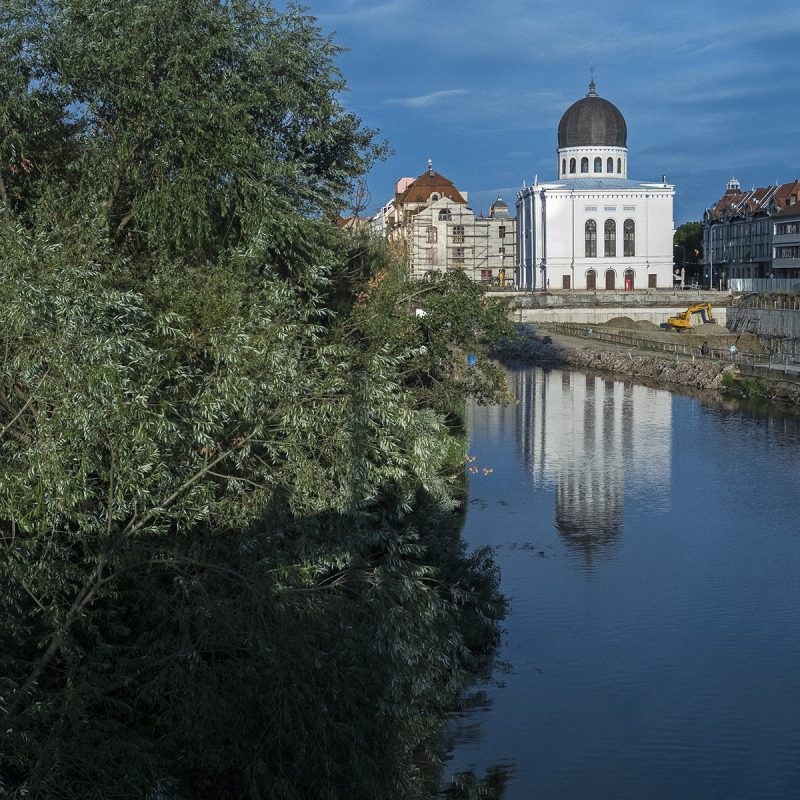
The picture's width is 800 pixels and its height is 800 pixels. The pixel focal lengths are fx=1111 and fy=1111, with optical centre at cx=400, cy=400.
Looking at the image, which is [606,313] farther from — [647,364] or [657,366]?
[657,366]

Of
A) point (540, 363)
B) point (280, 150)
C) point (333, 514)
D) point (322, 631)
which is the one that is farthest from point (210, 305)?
point (540, 363)

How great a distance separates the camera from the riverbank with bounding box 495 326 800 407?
135 feet

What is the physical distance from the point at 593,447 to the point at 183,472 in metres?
23.2

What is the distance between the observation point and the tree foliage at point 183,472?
26.4ft

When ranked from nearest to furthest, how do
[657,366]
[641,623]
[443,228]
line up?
[641,623] < [657,366] < [443,228]

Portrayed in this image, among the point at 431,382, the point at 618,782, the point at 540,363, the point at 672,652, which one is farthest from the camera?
the point at 540,363

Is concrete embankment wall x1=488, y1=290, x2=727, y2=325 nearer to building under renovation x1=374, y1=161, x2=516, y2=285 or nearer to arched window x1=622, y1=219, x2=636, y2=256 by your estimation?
building under renovation x1=374, y1=161, x2=516, y2=285

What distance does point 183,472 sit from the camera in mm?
9570

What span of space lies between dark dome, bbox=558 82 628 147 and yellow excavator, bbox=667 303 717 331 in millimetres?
17101

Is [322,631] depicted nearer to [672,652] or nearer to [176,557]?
[176,557]

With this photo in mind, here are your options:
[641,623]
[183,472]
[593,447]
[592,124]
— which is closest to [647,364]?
[593,447]

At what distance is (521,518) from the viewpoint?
22.9m

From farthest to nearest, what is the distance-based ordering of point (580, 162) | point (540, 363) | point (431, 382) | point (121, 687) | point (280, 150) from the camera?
point (580, 162) < point (540, 363) < point (431, 382) < point (280, 150) < point (121, 687)

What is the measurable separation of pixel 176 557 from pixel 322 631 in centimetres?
132
